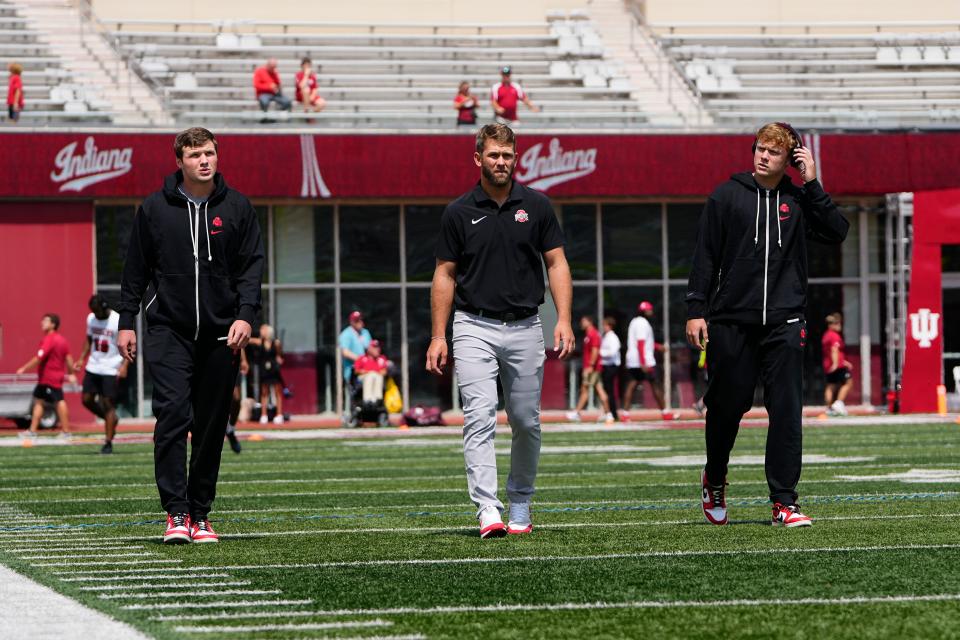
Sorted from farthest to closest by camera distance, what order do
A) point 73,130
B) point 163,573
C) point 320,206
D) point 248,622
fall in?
point 320,206 < point 73,130 < point 163,573 < point 248,622

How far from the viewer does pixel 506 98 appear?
3073 centimetres

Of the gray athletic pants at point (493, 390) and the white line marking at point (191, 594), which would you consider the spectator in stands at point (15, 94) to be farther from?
the white line marking at point (191, 594)

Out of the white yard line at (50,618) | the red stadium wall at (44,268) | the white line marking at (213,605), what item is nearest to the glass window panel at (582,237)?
the red stadium wall at (44,268)

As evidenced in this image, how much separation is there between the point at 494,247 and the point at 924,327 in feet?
71.2

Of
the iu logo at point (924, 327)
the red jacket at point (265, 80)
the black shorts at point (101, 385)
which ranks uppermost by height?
the red jacket at point (265, 80)

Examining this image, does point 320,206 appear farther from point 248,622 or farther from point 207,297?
point 248,622

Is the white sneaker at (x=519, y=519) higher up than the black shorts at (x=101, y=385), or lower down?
lower down

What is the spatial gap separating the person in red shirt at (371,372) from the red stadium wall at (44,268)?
15.2ft

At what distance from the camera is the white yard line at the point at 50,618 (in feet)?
19.1

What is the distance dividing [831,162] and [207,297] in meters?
23.3

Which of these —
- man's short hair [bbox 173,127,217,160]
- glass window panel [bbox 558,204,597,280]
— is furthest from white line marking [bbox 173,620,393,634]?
glass window panel [bbox 558,204,597,280]

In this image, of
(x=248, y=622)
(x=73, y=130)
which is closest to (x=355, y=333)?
(x=73, y=130)

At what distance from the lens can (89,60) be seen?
32.3 meters

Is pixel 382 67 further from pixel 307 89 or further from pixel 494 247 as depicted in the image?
pixel 494 247
